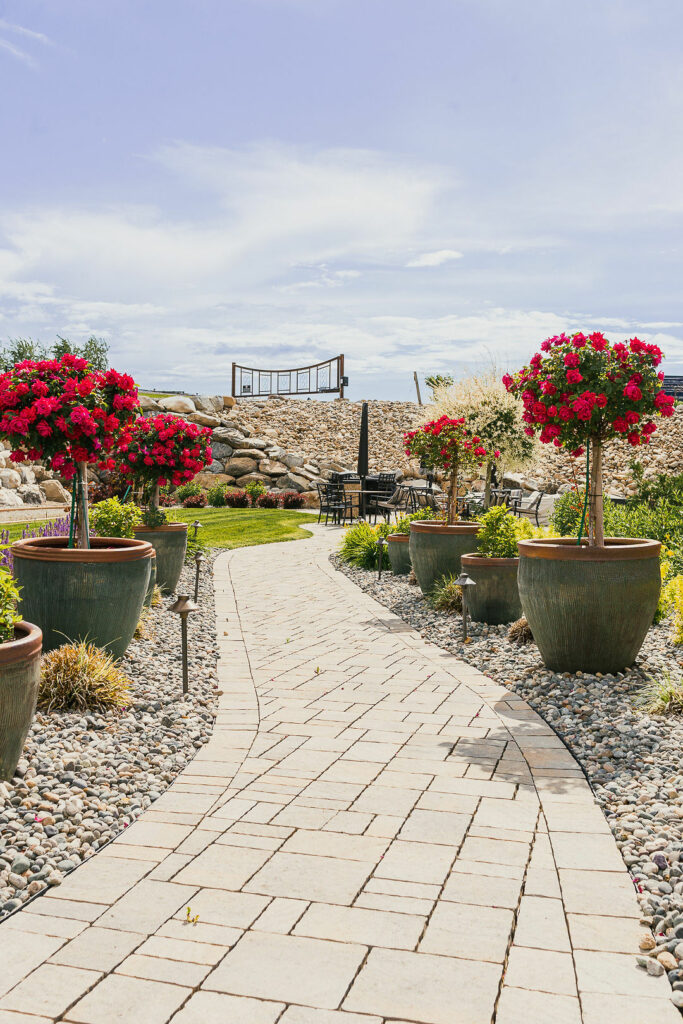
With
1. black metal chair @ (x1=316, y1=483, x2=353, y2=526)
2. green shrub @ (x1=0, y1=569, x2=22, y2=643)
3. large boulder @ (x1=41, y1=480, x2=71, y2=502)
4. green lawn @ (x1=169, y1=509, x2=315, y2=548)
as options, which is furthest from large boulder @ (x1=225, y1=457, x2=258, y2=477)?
green shrub @ (x1=0, y1=569, x2=22, y2=643)

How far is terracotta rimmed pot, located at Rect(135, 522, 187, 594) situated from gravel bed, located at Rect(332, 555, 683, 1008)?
298 centimetres

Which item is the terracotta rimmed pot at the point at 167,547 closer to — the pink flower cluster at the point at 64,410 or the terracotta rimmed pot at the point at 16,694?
the pink flower cluster at the point at 64,410

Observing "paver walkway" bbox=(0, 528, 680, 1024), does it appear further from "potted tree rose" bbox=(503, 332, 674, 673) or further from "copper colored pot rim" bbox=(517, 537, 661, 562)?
"copper colored pot rim" bbox=(517, 537, 661, 562)

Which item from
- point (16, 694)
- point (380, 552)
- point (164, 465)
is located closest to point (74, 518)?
point (164, 465)

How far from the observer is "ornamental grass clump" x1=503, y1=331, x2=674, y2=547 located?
4.69 m

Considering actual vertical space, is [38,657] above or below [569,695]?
above

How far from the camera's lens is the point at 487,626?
6.35m

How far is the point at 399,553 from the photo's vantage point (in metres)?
9.53

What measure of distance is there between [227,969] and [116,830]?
1.02 metres

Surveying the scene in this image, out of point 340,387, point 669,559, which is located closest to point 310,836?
point 669,559

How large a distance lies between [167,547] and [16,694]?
5.00 meters

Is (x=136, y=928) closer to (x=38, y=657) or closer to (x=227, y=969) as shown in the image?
(x=227, y=969)

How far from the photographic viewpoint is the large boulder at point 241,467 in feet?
78.2

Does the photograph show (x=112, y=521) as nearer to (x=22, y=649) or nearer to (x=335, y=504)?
(x=22, y=649)
